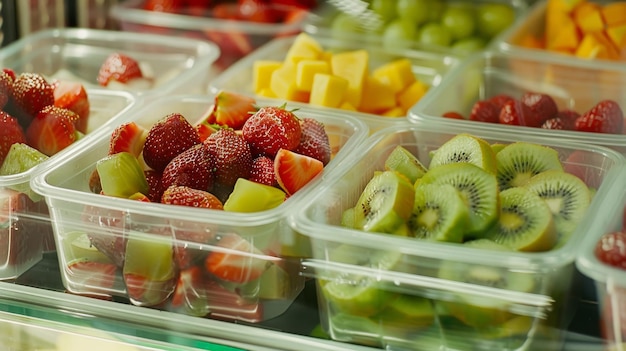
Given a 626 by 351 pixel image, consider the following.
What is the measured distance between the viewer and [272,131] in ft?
4.03

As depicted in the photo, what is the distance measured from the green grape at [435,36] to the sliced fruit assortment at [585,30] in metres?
0.17

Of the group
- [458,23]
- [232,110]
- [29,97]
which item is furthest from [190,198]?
[458,23]

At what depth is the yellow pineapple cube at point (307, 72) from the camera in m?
1.62

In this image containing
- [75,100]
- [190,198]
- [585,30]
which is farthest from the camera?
[585,30]

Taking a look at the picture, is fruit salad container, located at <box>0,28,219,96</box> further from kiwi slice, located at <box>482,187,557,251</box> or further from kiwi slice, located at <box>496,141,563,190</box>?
kiwi slice, located at <box>482,187,557,251</box>

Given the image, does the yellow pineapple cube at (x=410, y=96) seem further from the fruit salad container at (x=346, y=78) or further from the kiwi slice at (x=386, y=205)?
the kiwi slice at (x=386, y=205)

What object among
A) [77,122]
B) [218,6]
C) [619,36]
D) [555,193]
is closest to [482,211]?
[555,193]

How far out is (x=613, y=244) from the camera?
3.06 feet

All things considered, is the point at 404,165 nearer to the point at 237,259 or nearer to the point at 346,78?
the point at 237,259

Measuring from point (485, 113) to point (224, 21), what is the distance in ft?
2.44

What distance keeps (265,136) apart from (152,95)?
17.2 inches

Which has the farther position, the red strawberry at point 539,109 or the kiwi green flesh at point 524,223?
the red strawberry at point 539,109

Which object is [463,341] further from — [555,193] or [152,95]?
[152,95]

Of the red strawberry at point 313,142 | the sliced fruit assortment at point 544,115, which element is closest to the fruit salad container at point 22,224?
the red strawberry at point 313,142
